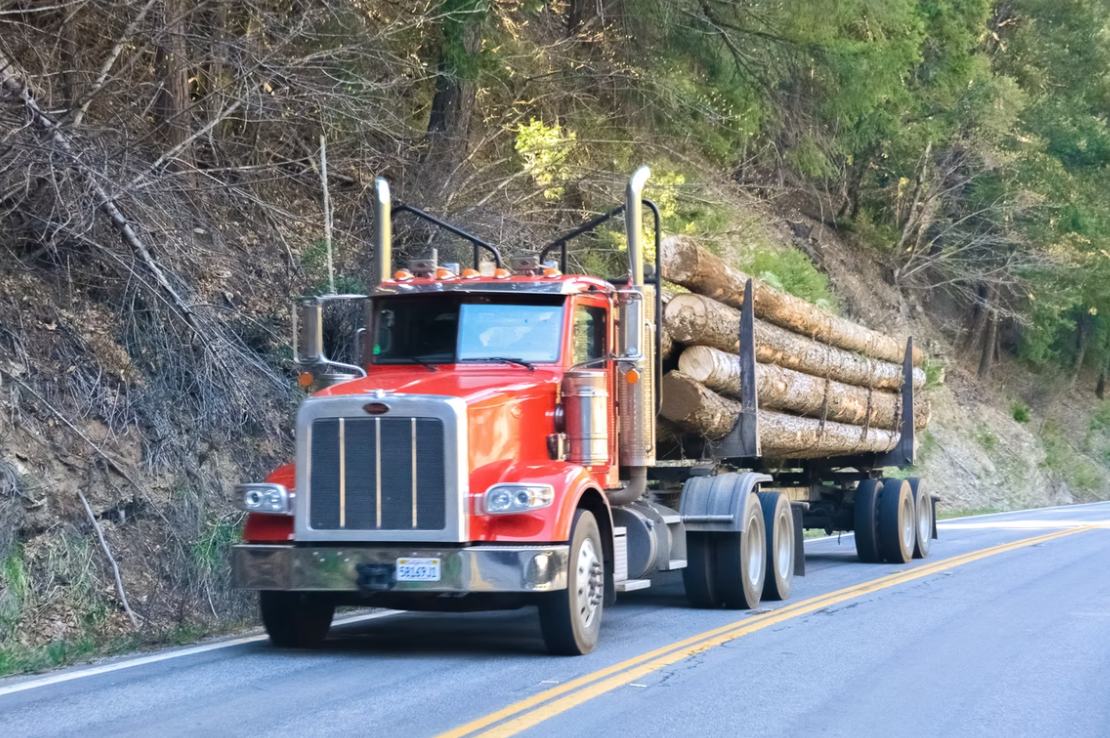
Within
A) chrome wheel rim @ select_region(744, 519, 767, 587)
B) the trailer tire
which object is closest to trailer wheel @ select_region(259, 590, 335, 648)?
chrome wheel rim @ select_region(744, 519, 767, 587)

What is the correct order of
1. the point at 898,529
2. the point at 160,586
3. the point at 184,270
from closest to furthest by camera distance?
1. the point at 160,586
2. the point at 184,270
3. the point at 898,529

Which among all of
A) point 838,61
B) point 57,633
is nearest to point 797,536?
point 57,633

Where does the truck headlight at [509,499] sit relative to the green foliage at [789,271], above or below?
below

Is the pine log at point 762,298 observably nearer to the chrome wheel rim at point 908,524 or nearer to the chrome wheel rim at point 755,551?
the chrome wheel rim at point 908,524

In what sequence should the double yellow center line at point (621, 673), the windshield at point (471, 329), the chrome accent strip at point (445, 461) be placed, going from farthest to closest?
the windshield at point (471, 329) < the chrome accent strip at point (445, 461) < the double yellow center line at point (621, 673)

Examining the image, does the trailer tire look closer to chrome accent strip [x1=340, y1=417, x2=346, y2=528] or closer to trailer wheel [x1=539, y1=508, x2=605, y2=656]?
trailer wheel [x1=539, y1=508, x2=605, y2=656]

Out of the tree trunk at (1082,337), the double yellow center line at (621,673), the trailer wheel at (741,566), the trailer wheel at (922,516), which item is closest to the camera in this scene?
the double yellow center line at (621,673)

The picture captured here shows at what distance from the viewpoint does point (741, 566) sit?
11.9m

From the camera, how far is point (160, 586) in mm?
11406

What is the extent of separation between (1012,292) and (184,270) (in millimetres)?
32371

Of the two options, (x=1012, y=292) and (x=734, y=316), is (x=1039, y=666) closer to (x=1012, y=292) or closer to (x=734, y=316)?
(x=734, y=316)

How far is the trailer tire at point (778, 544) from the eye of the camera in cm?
1275

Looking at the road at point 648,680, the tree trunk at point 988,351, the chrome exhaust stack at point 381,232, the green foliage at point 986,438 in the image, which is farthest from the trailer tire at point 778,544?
the tree trunk at point 988,351

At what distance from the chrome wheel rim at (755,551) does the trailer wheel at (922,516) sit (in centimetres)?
575
